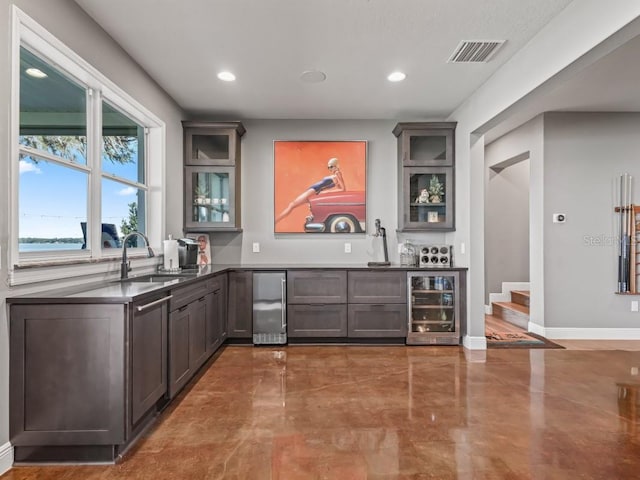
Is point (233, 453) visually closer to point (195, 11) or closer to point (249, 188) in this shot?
point (195, 11)

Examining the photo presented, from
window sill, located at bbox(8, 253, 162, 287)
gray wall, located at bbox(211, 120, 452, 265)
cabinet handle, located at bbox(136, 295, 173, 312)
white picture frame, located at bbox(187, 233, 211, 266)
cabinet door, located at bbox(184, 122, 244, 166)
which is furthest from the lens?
gray wall, located at bbox(211, 120, 452, 265)

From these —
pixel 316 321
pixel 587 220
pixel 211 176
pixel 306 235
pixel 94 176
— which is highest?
pixel 211 176

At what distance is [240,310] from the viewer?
420cm

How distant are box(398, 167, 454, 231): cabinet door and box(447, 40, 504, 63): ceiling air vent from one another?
4.81 feet

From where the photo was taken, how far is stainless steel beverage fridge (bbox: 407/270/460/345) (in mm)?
4188

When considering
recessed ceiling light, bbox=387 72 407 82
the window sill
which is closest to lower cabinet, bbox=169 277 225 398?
the window sill

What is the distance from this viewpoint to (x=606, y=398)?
110 inches

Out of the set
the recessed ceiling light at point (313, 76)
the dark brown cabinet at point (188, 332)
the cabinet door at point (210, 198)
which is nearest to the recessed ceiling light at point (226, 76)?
the recessed ceiling light at point (313, 76)

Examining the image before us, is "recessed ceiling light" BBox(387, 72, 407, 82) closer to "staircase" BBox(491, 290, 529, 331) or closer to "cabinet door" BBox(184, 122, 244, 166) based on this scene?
"cabinet door" BBox(184, 122, 244, 166)

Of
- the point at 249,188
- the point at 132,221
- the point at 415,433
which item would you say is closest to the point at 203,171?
the point at 249,188

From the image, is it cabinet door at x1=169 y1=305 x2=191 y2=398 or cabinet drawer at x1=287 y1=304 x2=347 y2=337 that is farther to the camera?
cabinet drawer at x1=287 y1=304 x2=347 y2=337

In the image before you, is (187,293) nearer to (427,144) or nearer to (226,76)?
(226,76)

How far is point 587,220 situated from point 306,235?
3.55m

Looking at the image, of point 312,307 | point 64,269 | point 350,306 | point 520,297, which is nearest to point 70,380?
point 64,269
